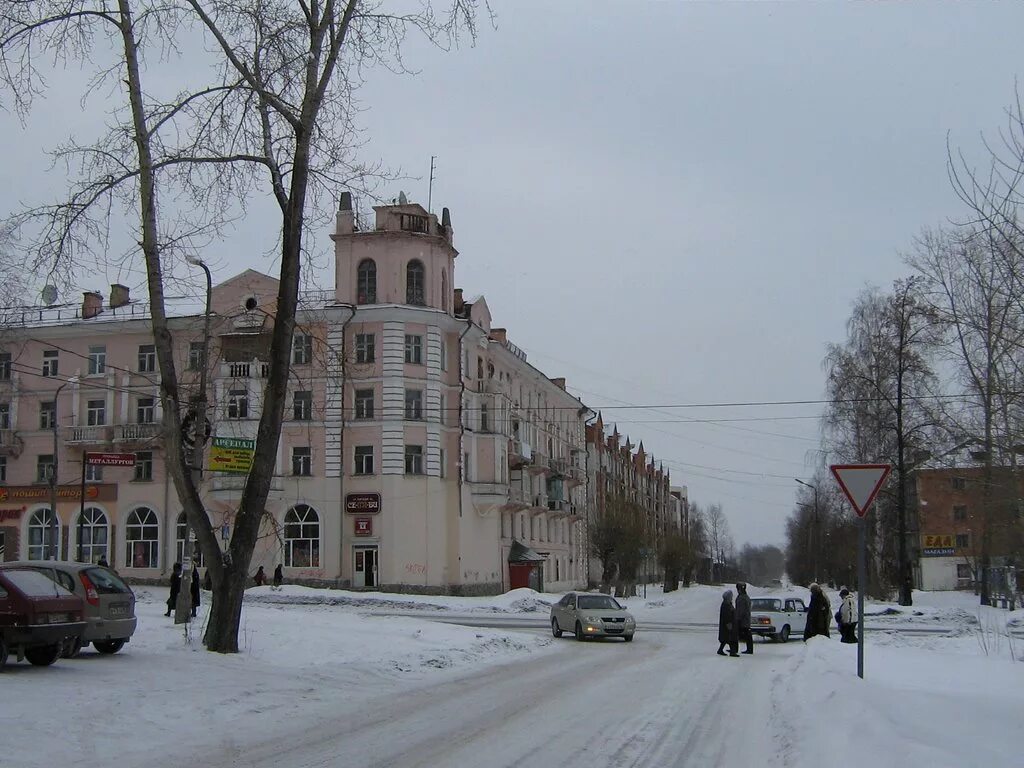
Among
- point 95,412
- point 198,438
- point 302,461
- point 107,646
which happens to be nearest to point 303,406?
point 302,461

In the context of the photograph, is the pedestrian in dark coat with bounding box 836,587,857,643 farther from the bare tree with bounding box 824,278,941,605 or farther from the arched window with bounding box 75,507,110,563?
the arched window with bounding box 75,507,110,563

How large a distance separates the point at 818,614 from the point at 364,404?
103ft

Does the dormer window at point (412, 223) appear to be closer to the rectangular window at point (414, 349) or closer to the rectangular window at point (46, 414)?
the rectangular window at point (414, 349)

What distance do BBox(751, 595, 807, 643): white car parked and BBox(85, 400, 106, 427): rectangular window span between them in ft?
128

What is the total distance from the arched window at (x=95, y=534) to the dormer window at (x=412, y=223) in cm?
2247

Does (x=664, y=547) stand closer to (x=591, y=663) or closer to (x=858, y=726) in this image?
(x=591, y=663)

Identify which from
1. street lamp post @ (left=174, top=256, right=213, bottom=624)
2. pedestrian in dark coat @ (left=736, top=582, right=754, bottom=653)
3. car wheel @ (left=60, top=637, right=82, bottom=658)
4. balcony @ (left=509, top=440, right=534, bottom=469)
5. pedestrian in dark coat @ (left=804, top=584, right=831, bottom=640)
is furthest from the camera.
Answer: balcony @ (left=509, top=440, right=534, bottom=469)

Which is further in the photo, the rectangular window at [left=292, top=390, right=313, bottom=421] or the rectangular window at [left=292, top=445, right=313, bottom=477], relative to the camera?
the rectangular window at [left=292, top=445, right=313, bottom=477]

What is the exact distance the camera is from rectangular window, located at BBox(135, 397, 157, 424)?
5453 cm

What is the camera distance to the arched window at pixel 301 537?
5234 centimetres

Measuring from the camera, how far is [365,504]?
51812mm

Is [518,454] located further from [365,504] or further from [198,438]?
[198,438]

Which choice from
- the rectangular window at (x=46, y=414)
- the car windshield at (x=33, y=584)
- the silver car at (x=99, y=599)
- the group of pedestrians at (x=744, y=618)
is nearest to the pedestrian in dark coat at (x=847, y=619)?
the group of pedestrians at (x=744, y=618)

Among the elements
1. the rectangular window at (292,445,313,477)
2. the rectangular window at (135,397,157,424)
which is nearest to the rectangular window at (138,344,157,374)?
the rectangular window at (135,397,157,424)
